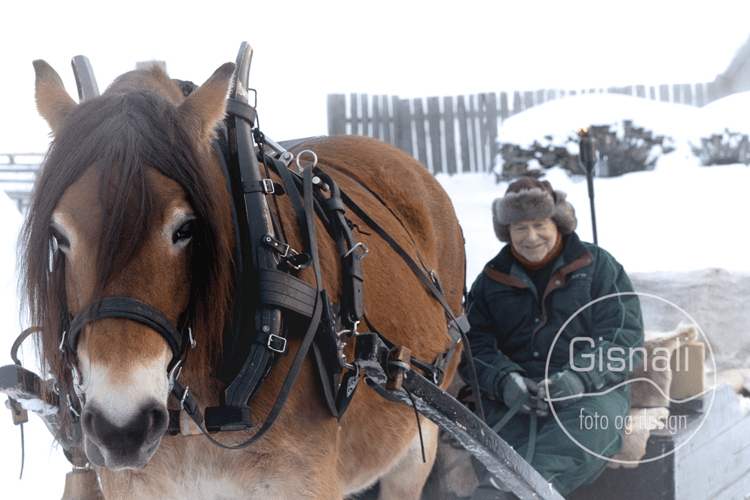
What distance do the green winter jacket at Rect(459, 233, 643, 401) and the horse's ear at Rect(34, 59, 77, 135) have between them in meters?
1.48

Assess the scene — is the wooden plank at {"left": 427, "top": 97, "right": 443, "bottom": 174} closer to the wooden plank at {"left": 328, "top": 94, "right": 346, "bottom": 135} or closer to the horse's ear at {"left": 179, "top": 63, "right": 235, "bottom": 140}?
the wooden plank at {"left": 328, "top": 94, "right": 346, "bottom": 135}

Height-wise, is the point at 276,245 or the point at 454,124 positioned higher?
the point at 454,124

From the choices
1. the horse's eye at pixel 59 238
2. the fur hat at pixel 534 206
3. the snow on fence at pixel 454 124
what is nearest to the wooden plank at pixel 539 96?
the snow on fence at pixel 454 124

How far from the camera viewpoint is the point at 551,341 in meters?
1.95

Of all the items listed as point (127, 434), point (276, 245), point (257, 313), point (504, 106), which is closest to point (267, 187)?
point (276, 245)

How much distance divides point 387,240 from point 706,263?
9.70 feet

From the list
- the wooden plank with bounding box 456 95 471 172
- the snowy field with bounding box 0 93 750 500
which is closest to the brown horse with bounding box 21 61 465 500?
the snowy field with bounding box 0 93 750 500

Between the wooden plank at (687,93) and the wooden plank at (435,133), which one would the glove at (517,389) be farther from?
the wooden plank at (687,93)

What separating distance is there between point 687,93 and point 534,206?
20.9 ft

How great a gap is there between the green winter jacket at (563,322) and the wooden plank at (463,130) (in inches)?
197

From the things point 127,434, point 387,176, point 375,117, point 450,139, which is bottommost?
point 127,434

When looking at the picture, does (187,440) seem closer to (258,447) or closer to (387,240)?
(258,447)

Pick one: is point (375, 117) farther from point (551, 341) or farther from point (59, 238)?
point (59, 238)

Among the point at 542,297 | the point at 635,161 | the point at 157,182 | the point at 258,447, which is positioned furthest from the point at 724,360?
the point at 157,182
